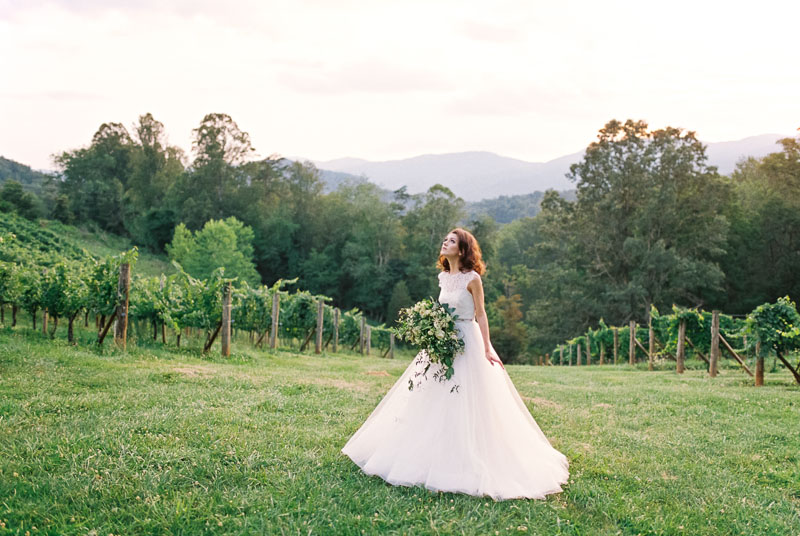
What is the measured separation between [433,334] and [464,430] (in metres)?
0.84

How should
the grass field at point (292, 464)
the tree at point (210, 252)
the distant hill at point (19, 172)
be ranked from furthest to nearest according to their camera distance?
the distant hill at point (19, 172)
the tree at point (210, 252)
the grass field at point (292, 464)

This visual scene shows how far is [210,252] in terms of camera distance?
47156mm

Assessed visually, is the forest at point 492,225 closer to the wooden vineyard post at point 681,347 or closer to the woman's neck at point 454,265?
the wooden vineyard post at point 681,347

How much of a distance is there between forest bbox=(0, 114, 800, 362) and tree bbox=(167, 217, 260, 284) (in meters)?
0.13

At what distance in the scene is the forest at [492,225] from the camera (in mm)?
36375

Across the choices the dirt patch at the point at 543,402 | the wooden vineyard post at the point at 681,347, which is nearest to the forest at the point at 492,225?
the wooden vineyard post at the point at 681,347

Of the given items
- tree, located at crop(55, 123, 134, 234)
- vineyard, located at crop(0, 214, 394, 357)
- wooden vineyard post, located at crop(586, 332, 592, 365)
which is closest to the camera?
vineyard, located at crop(0, 214, 394, 357)

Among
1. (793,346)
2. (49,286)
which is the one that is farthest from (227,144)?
(793,346)

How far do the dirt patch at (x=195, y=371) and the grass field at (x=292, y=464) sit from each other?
0.40ft

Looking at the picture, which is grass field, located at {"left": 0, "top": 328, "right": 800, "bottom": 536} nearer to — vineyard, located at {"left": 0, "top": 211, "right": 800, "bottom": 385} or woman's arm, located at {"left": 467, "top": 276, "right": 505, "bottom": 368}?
woman's arm, located at {"left": 467, "top": 276, "right": 505, "bottom": 368}

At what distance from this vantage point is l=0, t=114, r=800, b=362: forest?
119ft

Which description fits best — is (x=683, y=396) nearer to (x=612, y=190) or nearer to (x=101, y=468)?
(x=101, y=468)

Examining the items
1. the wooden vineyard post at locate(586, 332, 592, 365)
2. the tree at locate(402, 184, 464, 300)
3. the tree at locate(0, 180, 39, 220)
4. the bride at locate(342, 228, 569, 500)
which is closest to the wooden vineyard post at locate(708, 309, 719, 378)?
the bride at locate(342, 228, 569, 500)

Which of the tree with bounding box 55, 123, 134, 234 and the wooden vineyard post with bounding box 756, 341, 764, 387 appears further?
the tree with bounding box 55, 123, 134, 234
